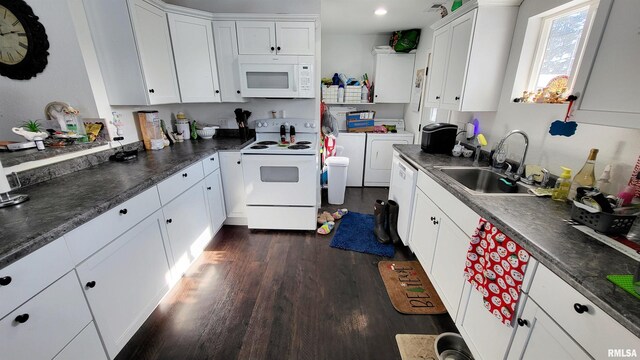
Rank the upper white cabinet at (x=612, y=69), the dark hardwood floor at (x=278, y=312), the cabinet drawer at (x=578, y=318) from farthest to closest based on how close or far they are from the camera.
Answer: the dark hardwood floor at (x=278, y=312)
the upper white cabinet at (x=612, y=69)
the cabinet drawer at (x=578, y=318)

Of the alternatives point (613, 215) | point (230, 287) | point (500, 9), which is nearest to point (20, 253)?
point (230, 287)

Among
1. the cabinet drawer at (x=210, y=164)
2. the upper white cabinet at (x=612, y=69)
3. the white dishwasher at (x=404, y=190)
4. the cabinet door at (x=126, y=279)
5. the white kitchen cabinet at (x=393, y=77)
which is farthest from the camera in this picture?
the white kitchen cabinet at (x=393, y=77)

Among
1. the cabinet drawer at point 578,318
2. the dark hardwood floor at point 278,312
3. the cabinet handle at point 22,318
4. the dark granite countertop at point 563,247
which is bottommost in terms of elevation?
the dark hardwood floor at point 278,312

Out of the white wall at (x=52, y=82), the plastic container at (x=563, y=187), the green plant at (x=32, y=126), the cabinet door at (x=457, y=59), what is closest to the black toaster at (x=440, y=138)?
the cabinet door at (x=457, y=59)

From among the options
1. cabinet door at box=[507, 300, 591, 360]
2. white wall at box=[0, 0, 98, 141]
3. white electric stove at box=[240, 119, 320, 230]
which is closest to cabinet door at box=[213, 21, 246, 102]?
white electric stove at box=[240, 119, 320, 230]

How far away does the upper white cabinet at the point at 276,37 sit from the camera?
2.45m

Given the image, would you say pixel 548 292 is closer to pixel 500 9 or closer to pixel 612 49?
pixel 612 49

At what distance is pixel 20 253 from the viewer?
0.82m

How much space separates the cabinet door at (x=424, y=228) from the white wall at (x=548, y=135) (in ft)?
2.30

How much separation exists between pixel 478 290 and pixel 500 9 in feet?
6.02

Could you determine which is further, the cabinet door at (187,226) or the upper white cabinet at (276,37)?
the upper white cabinet at (276,37)

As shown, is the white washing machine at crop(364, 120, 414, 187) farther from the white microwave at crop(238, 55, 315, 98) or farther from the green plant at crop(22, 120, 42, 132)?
the green plant at crop(22, 120, 42, 132)

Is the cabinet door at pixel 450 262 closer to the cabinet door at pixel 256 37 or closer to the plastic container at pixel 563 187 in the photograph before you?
the plastic container at pixel 563 187

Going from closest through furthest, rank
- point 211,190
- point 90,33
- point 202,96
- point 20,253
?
point 20,253 → point 90,33 → point 211,190 → point 202,96
